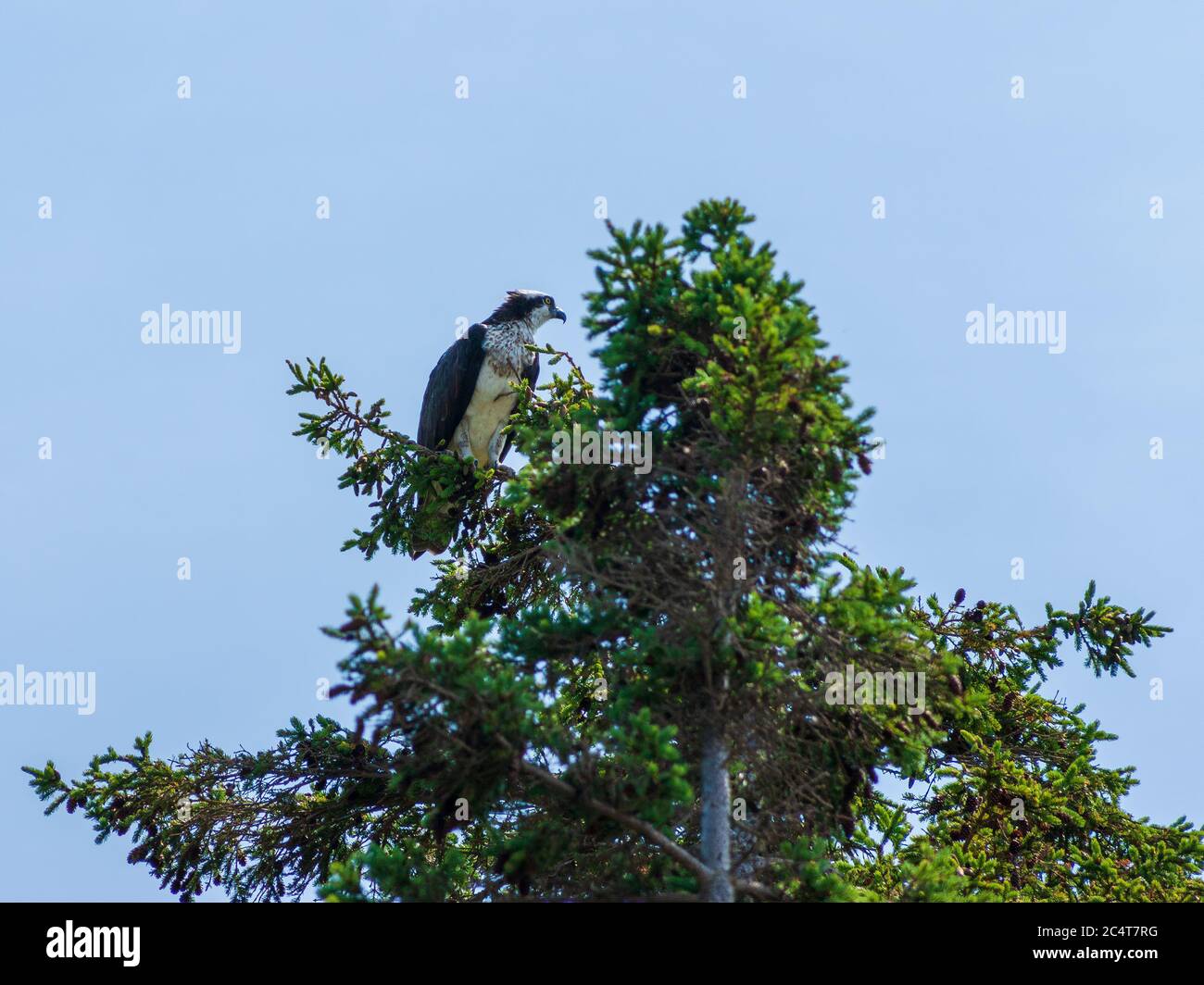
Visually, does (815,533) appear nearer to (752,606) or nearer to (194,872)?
(752,606)

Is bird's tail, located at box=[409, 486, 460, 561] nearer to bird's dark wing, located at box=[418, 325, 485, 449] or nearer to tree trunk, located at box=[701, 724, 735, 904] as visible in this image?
bird's dark wing, located at box=[418, 325, 485, 449]

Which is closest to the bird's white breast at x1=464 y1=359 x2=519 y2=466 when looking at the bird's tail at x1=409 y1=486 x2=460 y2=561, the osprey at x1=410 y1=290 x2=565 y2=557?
the osprey at x1=410 y1=290 x2=565 y2=557

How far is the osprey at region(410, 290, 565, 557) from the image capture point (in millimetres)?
15367

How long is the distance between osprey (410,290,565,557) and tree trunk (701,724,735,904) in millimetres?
7455

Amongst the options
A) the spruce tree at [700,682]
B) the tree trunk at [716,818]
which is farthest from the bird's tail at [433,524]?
the tree trunk at [716,818]

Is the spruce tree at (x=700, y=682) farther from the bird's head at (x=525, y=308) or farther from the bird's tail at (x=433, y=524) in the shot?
the bird's head at (x=525, y=308)

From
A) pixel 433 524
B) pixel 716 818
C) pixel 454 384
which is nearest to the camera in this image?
pixel 716 818

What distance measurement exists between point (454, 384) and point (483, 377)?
35cm

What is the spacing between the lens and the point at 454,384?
15344 millimetres

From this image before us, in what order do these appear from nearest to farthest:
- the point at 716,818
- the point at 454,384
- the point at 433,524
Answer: the point at 716,818, the point at 433,524, the point at 454,384

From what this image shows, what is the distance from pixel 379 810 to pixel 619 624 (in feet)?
11.4

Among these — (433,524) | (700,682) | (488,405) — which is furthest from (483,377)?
(700,682)

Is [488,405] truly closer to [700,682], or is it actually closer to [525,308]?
[525,308]

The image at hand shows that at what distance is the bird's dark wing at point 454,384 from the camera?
50.4 ft
